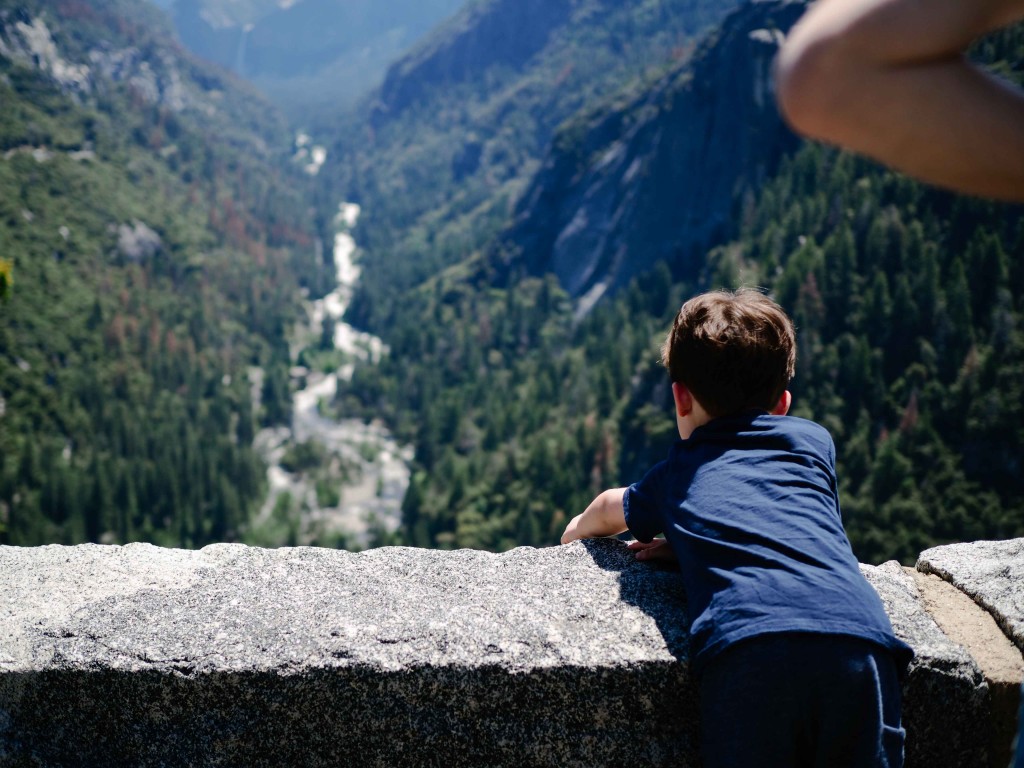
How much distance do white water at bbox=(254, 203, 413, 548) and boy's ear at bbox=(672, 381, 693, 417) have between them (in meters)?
91.5

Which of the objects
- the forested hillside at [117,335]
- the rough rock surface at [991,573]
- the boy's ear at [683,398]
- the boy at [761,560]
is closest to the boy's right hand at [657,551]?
the boy at [761,560]

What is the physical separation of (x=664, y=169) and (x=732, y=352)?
145254 mm

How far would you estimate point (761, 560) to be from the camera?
3143mm

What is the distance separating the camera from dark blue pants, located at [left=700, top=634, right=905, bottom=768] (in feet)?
9.50

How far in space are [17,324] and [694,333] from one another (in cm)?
13575

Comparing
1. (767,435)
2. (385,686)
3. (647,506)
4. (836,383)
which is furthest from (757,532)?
(836,383)

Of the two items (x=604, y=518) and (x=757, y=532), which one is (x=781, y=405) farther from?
(x=604, y=518)

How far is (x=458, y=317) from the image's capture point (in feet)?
538

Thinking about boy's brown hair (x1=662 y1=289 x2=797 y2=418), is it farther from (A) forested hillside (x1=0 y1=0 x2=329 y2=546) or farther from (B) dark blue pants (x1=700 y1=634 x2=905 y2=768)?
(A) forested hillside (x1=0 y1=0 x2=329 y2=546)

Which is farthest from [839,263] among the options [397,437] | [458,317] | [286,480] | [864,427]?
[458,317]

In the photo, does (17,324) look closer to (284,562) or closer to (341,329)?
(341,329)

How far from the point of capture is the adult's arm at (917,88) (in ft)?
5.89

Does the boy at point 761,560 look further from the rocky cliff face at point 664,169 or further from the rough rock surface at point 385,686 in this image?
the rocky cliff face at point 664,169

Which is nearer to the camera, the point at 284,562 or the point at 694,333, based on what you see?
the point at 694,333
